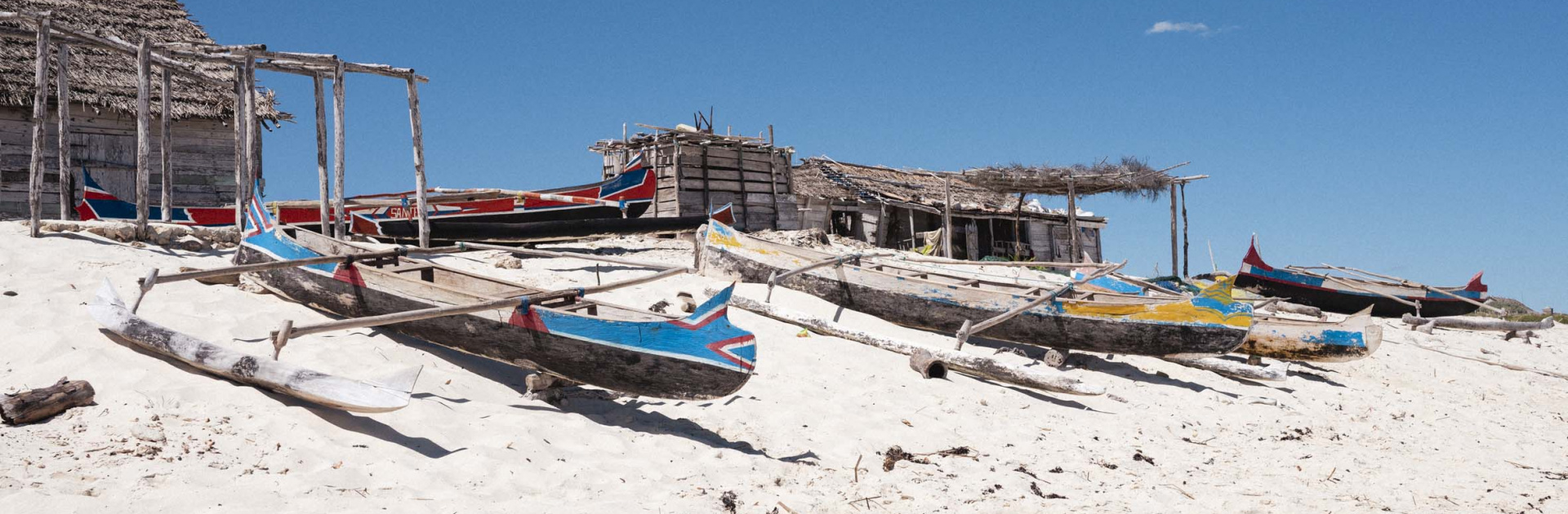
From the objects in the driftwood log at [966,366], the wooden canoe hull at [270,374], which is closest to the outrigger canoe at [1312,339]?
the driftwood log at [966,366]

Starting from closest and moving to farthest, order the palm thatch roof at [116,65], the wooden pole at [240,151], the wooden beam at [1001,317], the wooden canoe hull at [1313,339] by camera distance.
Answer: the wooden beam at [1001,317] < the wooden canoe hull at [1313,339] < the wooden pole at [240,151] < the palm thatch roof at [116,65]

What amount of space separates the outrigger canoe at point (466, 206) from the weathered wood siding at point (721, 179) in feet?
5.82

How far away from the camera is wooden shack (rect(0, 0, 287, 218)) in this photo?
49.0ft

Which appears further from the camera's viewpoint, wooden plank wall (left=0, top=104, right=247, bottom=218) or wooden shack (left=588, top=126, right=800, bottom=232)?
wooden shack (left=588, top=126, right=800, bottom=232)

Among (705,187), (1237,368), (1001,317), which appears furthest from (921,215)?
(1001,317)

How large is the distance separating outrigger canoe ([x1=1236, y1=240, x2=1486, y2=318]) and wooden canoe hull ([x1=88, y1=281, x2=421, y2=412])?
58.4 feet

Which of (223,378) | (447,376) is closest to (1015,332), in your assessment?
(447,376)

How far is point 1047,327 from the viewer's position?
931cm

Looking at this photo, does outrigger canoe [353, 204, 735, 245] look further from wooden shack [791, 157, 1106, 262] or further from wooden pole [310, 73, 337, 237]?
wooden shack [791, 157, 1106, 262]

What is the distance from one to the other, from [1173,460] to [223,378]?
19.1 ft

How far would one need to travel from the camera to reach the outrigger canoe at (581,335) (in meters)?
5.55

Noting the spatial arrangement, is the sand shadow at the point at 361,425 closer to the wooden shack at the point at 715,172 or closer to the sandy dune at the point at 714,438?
the sandy dune at the point at 714,438

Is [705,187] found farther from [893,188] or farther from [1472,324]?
[1472,324]

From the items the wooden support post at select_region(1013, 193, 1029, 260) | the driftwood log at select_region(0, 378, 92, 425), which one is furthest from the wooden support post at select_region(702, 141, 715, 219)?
the driftwood log at select_region(0, 378, 92, 425)
